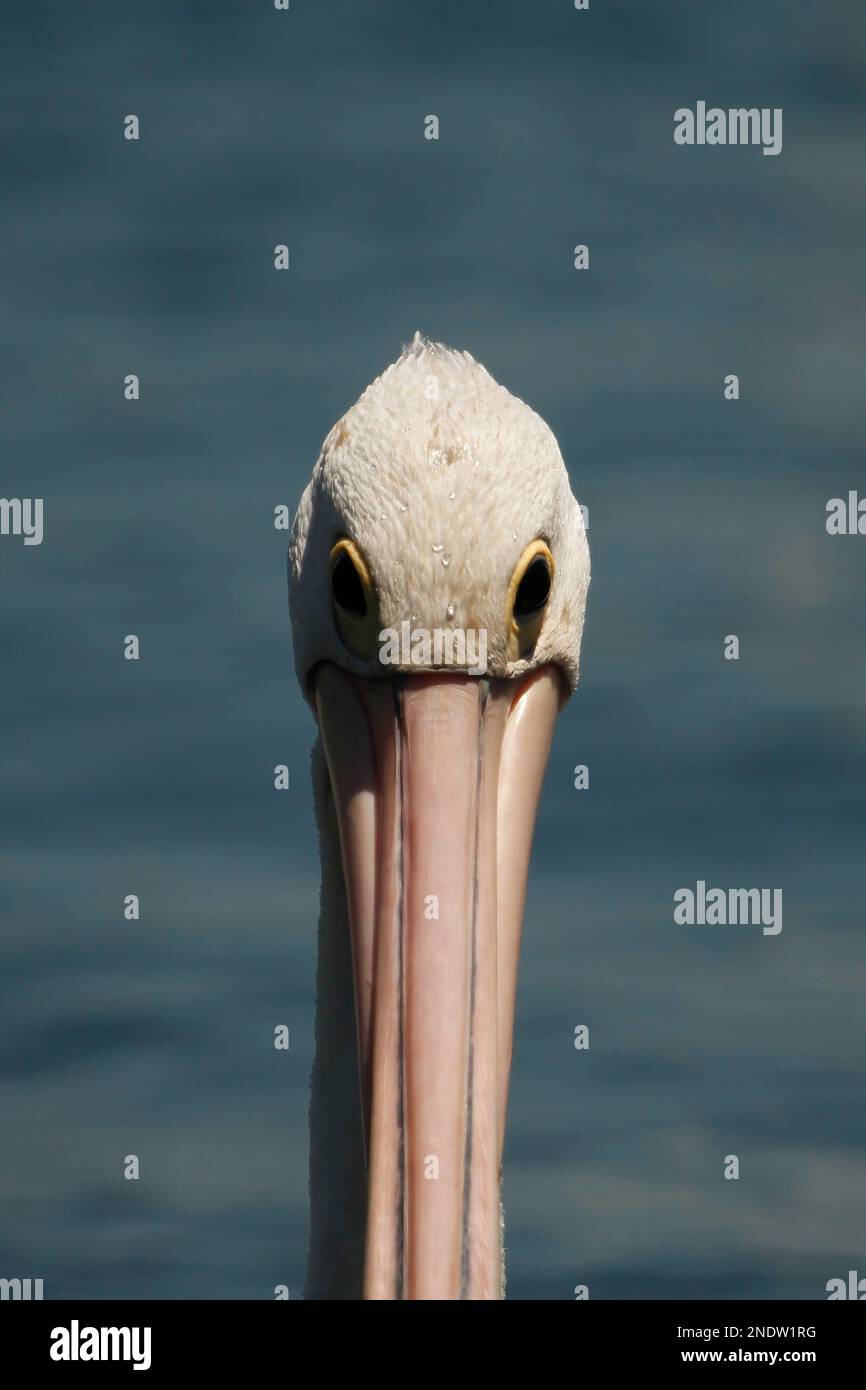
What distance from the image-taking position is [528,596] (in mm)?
5910

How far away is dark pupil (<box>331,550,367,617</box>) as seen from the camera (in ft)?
19.1

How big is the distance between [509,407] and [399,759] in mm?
875

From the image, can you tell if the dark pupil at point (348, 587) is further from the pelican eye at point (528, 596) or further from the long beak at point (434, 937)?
the pelican eye at point (528, 596)

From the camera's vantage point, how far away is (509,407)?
5.92m

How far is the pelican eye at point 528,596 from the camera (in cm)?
584

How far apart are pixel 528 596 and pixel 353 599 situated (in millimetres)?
414
